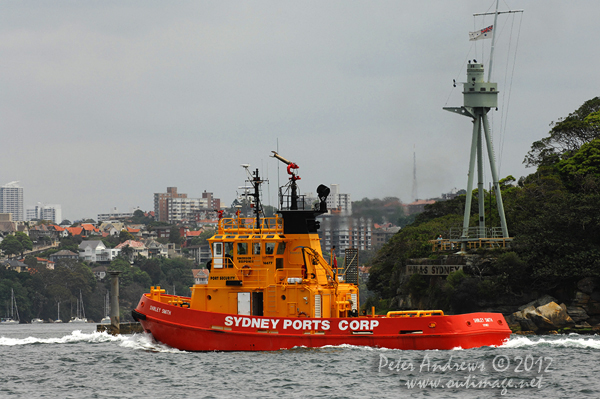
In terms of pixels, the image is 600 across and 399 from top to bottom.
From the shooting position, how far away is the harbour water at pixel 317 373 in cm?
2462

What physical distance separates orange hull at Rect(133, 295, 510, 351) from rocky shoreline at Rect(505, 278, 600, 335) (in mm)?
15463

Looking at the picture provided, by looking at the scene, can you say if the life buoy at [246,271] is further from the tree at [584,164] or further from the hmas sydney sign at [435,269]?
the tree at [584,164]

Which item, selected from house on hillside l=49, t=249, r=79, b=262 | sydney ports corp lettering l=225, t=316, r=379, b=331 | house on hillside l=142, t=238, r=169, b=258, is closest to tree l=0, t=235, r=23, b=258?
house on hillside l=49, t=249, r=79, b=262

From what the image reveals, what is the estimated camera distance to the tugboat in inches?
1194

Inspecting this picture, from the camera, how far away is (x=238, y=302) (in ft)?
104

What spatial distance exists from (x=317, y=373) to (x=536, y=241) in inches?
1036

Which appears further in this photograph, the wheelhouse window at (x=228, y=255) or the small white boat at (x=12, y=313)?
the small white boat at (x=12, y=313)

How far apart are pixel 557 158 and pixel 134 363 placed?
4485 cm

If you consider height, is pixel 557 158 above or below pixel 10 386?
above

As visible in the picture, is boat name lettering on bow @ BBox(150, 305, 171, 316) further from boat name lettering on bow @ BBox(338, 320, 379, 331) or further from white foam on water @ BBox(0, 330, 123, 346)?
white foam on water @ BBox(0, 330, 123, 346)

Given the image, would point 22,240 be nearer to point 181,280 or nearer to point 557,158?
point 181,280

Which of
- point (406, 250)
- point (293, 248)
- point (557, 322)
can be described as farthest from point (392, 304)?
point (293, 248)

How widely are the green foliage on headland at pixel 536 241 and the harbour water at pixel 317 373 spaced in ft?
50.3

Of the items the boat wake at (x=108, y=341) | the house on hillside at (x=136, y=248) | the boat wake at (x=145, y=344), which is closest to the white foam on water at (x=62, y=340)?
the boat wake at (x=108, y=341)
